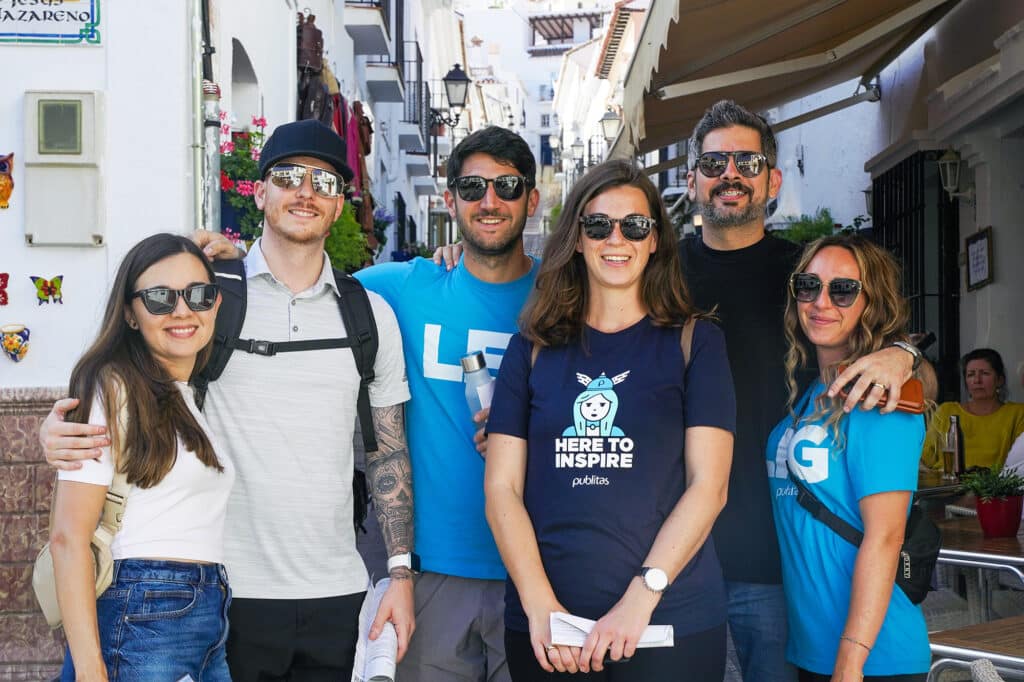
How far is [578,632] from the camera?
269cm

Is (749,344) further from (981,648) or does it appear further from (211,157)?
(211,157)

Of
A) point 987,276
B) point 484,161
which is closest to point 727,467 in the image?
point 484,161

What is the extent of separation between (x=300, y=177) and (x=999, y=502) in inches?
121

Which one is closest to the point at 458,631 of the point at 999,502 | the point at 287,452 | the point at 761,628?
the point at 287,452

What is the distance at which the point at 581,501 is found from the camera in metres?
2.81

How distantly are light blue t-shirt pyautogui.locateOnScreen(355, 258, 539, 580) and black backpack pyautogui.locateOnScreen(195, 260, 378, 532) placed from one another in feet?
0.60

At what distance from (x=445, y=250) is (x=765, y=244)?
3.38 ft

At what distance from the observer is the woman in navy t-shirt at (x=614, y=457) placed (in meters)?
2.76

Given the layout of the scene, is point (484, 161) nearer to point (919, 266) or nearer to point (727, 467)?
point (727, 467)

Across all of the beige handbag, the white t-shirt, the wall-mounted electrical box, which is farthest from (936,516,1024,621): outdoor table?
the wall-mounted electrical box

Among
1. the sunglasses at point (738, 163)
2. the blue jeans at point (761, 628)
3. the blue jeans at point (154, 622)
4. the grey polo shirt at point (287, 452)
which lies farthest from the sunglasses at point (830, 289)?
the blue jeans at point (154, 622)

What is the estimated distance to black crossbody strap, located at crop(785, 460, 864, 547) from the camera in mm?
3016

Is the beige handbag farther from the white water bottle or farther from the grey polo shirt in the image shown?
the white water bottle

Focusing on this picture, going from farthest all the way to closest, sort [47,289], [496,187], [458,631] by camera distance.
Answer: [47,289], [496,187], [458,631]
